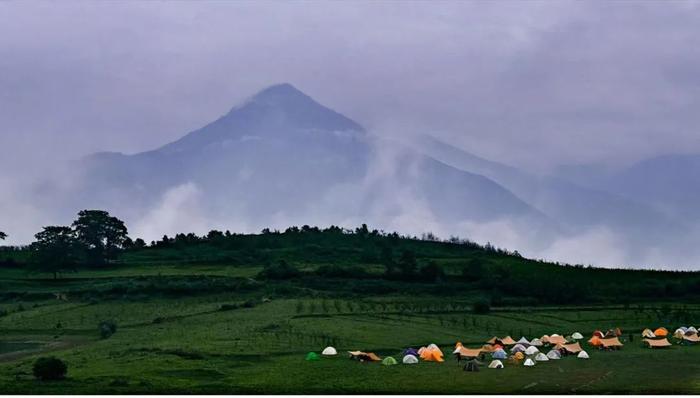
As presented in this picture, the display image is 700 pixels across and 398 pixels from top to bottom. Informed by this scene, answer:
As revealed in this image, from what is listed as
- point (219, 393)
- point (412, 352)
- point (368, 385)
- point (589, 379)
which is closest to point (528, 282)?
point (412, 352)

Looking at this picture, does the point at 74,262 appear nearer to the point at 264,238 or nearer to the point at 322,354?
the point at 264,238

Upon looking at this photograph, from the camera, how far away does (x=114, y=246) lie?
478 feet

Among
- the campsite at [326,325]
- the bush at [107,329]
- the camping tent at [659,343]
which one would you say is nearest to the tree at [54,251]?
the campsite at [326,325]

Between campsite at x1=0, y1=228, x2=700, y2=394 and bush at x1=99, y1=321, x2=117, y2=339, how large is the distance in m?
1.27

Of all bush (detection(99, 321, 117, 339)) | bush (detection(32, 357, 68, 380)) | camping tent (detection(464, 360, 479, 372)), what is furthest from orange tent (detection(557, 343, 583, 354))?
bush (detection(99, 321, 117, 339))

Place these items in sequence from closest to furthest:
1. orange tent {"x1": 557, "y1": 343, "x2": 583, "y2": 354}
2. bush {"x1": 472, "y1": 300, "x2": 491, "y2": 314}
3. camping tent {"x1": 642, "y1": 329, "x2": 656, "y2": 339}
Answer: orange tent {"x1": 557, "y1": 343, "x2": 583, "y2": 354}, camping tent {"x1": 642, "y1": 329, "x2": 656, "y2": 339}, bush {"x1": 472, "y1": 300, "x2": 491, "y2": 314}

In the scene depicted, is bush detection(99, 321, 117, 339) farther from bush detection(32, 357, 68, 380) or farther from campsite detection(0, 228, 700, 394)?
bush detection(32, 357, 68, 380)

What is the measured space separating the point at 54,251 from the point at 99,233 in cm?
1805

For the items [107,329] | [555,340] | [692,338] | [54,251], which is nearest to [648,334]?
[692,338]

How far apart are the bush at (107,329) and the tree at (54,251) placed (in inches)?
1799

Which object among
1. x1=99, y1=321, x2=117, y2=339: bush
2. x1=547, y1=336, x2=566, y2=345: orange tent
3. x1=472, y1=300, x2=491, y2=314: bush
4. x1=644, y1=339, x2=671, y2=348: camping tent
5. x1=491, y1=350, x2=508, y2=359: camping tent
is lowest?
x1=491, y1=350, x2=508, y2=359: camping tent

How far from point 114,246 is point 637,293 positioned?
91.2 m

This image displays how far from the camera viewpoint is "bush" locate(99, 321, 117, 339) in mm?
78625

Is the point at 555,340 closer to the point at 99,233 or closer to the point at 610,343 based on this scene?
the point at 610,343
